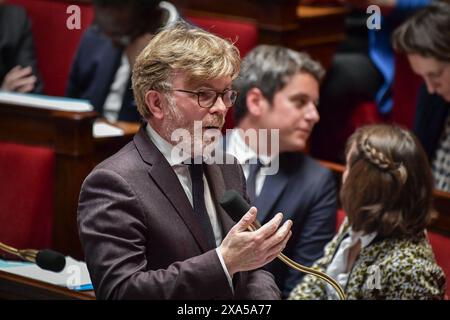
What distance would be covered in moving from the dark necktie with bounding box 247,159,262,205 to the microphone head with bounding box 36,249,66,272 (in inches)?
13.3

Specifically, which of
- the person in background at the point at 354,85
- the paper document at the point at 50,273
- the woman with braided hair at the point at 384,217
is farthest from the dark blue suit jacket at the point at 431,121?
the paper document at the point at 50,273

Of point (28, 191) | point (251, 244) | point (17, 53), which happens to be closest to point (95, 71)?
point (17, 53)

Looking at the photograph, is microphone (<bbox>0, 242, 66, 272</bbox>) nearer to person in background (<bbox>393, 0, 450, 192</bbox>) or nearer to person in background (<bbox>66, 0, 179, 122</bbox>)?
person in background (<bbox>66, 0, 179, 122</bbox>)

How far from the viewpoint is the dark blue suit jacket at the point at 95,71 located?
2150 millimetres

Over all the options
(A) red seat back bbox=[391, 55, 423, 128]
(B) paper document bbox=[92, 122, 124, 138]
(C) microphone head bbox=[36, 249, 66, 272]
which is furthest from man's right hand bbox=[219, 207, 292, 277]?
(A) red seat back bbox=[391, 55, 423, 128]

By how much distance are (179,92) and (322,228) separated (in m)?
0.70

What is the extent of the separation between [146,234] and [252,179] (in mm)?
351

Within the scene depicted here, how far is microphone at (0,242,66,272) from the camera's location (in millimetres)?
1603

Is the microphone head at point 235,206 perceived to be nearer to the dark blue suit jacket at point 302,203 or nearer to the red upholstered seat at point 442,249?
the dark blue suit jacket at point 302,203

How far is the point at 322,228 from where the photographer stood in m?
1.93

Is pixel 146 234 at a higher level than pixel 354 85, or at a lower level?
higher

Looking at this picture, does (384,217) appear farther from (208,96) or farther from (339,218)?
(208,96)

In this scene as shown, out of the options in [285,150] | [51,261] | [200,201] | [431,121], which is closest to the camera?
[200,201]

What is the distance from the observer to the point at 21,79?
7.54 ft
